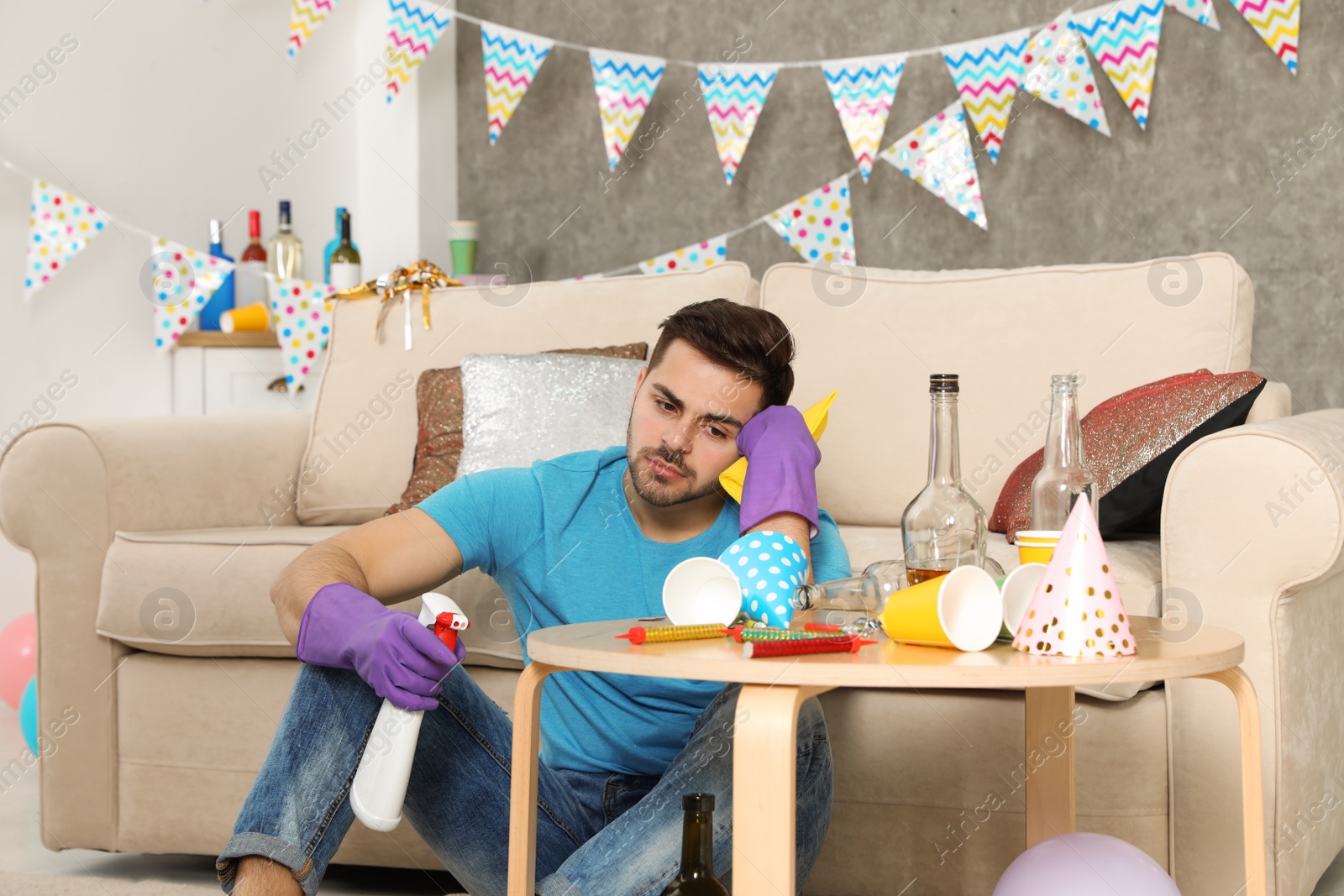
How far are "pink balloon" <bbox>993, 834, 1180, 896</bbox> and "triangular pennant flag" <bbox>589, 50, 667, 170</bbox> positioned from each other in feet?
7.49

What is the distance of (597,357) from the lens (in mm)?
2234

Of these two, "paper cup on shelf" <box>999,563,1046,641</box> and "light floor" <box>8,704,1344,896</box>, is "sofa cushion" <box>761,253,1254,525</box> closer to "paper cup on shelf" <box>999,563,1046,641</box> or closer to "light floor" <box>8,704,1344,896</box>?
"light floor" <box>8,704,1344,896</box>

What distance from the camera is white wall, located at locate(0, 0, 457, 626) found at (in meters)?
2.97

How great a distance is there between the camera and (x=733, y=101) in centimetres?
304

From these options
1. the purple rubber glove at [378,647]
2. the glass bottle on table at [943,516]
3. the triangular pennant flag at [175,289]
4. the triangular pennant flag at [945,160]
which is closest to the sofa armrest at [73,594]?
the purple rubber glove at [378,647]

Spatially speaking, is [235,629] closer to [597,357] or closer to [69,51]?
[597,357]

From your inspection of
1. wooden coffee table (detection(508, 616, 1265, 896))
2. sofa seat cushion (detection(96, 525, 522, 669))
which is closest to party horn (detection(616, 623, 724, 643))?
wooden coffee table (detection(508, 616, 1265, 896))

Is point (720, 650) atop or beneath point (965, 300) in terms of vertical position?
beneath

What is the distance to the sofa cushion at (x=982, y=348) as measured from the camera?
6.77ft

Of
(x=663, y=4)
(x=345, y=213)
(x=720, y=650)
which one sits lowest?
(x=720, y=650)

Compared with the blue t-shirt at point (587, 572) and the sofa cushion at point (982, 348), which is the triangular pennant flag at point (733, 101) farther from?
the blue t-shirt at point (587, 572)

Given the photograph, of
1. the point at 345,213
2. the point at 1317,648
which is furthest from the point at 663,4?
the point at 1317,648

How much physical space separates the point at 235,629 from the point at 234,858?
0.83 m

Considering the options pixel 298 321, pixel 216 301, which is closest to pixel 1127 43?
pixel 298 321
